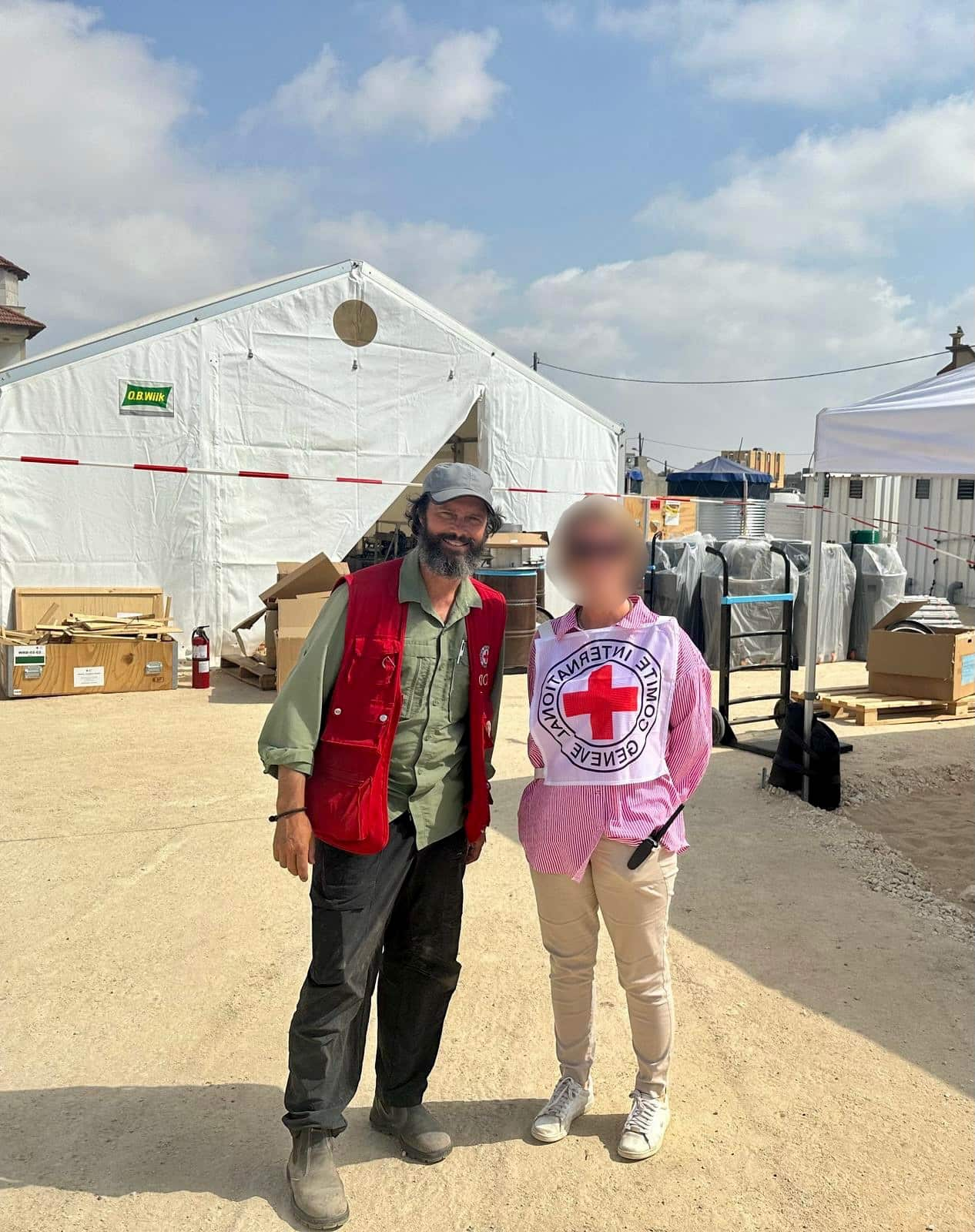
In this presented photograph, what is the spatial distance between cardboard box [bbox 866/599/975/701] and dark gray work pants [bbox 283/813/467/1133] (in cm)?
774

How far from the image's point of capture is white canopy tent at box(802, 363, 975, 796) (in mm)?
4660

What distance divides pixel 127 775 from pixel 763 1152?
5112mm

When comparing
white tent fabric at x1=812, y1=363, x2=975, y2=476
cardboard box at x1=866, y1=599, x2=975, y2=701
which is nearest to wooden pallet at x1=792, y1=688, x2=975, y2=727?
cardboard box at x1=866, y1=599, x2=975, y2=701

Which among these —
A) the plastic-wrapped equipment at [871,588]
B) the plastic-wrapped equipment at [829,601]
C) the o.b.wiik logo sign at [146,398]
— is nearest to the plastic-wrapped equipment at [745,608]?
the plastic-wrapped equipment at [829,601]

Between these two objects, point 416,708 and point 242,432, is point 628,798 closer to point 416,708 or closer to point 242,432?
point 416,708

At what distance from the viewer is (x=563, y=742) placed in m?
2.61

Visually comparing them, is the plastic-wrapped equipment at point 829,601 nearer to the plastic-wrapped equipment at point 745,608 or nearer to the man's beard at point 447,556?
the plastic-wrapped equipment at point 745,608

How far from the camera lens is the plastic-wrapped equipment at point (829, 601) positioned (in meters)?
12.2

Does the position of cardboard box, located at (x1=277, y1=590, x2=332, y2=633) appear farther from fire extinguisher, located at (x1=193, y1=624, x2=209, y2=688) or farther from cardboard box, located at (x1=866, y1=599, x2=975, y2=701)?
cardboard box, located at (x1=866, y1=599, x2=975, y2=701)

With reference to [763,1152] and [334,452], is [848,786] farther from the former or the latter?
[334,452]

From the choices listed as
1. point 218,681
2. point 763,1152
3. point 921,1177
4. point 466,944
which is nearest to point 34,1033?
point 466,944

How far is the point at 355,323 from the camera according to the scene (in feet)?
39.9

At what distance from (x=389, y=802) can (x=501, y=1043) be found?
1.26m

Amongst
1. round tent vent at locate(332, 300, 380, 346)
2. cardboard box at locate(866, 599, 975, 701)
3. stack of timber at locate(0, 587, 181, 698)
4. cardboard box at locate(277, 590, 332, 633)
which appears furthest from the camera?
round tent vent at locate(332, 300, 380, 346)
